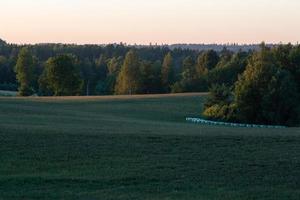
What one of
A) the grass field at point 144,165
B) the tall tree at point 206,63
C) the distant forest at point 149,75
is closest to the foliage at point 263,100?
the grass field at point 144,165

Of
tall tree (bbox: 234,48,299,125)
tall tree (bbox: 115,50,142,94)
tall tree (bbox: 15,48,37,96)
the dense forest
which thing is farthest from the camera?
tall tree (bbox: 115,50,142,94)

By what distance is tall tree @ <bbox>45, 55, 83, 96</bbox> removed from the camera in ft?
289

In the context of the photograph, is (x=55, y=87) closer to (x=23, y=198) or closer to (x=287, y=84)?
(x=287, y=84)

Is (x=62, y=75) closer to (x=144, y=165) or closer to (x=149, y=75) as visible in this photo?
(x=149, y=75)

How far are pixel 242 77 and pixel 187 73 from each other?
50.9 meters

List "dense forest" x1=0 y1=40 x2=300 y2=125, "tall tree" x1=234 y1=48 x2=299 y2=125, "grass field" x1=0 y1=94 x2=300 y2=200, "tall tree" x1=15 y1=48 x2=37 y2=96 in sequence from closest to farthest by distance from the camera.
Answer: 1. "grass field" x1=0 y1=94 x2=300 y2=200
2. "tall tree" x1=234 y1=48 x2=299 y2=125
3. "dense forest" x1=0 y1=40 x2=300 y2=125
4. "tall tree" x1=15 y1=48 x2=37 y2=96

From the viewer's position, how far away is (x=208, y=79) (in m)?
94.7

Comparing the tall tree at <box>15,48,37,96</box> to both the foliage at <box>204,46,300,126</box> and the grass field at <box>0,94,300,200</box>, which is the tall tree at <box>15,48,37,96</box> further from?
the grass field at <box>0,94,300,200</box>

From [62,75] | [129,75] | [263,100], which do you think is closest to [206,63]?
[129,75]

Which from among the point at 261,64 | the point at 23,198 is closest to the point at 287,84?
the point at 261,64

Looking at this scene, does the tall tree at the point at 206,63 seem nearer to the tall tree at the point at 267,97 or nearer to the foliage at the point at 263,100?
the foliage at the point at 263,100

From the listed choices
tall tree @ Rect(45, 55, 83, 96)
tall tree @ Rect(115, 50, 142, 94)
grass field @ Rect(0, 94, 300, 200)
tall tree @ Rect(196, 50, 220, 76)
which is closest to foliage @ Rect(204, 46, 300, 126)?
grass field @ Rect(0, 94, 300, 200)

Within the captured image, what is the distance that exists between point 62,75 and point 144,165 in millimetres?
69693

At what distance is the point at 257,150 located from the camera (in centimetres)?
2408
